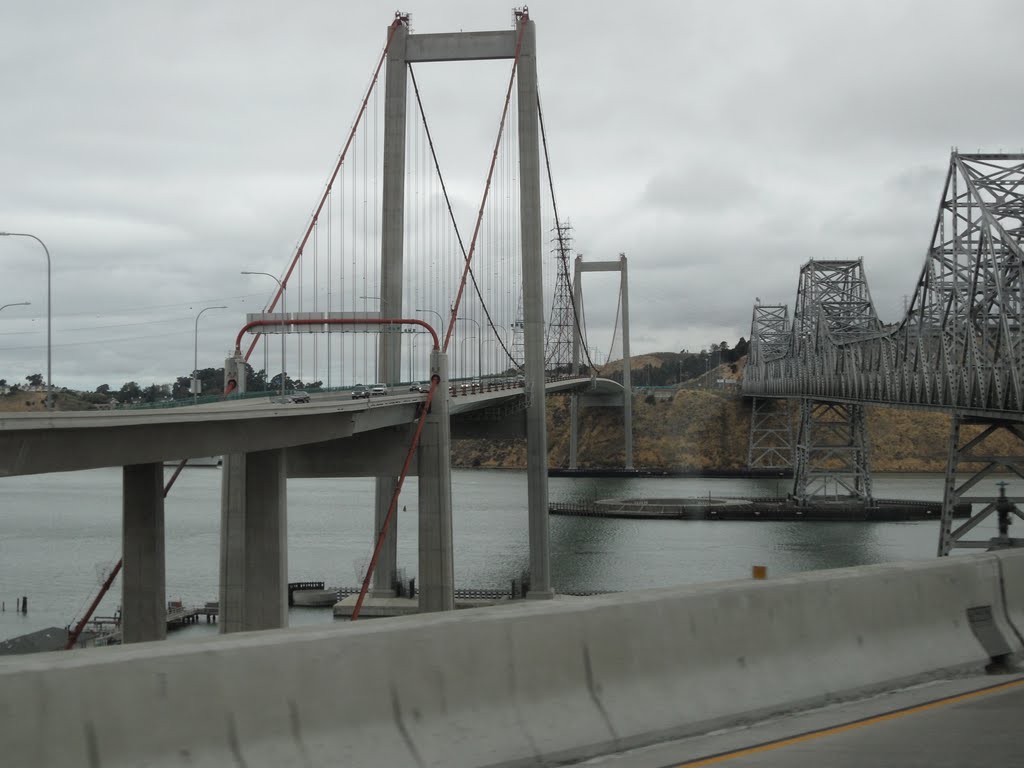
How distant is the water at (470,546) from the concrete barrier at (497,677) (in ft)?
114

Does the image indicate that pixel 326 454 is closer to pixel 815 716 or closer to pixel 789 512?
pixel 815 716

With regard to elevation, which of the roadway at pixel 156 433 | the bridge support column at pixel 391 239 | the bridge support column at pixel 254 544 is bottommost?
the bridge support column at pixel 254 544

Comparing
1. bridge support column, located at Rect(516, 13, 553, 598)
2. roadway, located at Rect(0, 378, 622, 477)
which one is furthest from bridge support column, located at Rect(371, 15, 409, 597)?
roadway, located at Rect(0, 378, 622, 477)

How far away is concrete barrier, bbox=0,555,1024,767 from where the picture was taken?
19.0 ft

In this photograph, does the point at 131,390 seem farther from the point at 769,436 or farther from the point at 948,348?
the point at 769,436

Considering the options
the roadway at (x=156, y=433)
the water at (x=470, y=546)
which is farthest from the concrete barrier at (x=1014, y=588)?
the water at (x=470, y=546)

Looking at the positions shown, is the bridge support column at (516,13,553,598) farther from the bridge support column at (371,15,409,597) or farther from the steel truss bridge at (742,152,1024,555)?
the steel truss bridge at (742,152,1024,555)

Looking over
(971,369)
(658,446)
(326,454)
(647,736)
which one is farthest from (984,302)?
(658,446)

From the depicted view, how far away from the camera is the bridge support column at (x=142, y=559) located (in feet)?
71.7

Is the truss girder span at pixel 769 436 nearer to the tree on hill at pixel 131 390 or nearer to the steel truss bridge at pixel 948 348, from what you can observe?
the steel truss bridge at pixel 948 348

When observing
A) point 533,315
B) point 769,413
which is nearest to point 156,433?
point 533,315

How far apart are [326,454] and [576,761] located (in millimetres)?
25247

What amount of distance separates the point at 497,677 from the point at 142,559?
649 inches

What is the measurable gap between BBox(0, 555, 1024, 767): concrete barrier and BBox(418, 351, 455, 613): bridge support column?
79.3 ft
